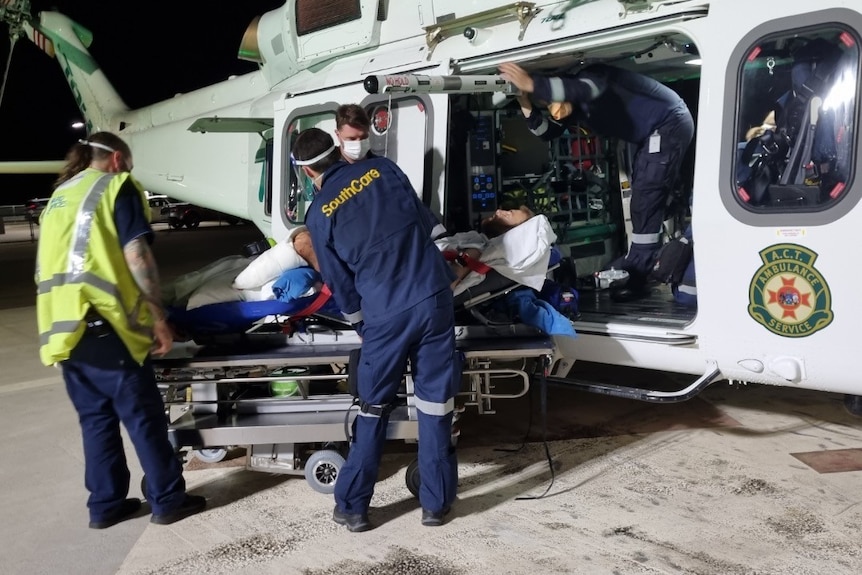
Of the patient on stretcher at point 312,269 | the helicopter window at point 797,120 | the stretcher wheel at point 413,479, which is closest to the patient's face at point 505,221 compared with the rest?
the patient on stretcher at point 312,269

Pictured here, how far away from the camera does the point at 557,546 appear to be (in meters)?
Answer: 3.14

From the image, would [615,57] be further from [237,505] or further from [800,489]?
[237,505]

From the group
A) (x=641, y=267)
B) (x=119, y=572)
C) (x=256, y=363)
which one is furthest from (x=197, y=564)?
(x=641, y=267)

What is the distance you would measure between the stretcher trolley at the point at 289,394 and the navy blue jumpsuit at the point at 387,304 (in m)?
0.32

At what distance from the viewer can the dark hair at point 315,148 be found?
3371 mm

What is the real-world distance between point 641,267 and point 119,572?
3601 millimetres

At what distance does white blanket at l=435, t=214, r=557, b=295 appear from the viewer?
3783 mm

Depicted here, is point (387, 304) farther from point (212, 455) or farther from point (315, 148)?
point (212, 455)

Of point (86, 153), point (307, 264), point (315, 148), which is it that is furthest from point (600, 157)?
point (86, 153)

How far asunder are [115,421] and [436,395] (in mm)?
1535

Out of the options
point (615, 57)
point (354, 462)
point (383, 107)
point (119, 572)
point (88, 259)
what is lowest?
point (119, 572)

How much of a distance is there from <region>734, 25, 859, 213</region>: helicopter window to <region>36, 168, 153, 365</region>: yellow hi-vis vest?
2892 mm

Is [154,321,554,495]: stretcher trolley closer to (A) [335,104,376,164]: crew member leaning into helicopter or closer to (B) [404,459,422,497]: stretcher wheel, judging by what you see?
(B) [404,459,422,497]: stretcher wheel

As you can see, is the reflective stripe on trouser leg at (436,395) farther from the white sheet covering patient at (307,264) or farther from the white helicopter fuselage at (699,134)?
the white helicopter fuselage at (699,134)
